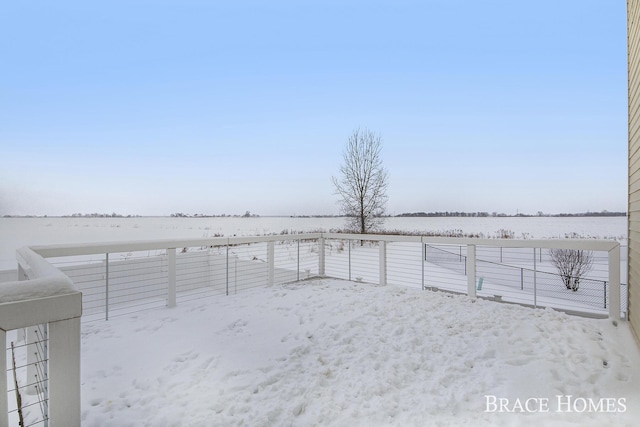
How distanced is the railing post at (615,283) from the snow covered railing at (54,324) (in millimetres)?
4224

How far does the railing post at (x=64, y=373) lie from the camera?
982mm

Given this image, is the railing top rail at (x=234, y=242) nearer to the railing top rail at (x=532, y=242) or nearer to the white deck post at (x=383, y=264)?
the railing top rail at (x=532, y=242)

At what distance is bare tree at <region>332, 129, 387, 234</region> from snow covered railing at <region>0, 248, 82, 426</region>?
10.0 m

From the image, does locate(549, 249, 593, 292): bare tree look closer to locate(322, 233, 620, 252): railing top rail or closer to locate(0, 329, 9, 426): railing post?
locate(322, 233, 620, 252): railing top rail

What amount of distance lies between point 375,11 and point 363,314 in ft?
19.1

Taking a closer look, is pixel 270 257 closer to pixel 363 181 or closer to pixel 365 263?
pixel 365 263

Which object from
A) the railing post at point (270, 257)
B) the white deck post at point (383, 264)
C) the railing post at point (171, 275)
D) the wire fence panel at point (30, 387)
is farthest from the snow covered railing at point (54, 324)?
the white deck post at point (383, 264)

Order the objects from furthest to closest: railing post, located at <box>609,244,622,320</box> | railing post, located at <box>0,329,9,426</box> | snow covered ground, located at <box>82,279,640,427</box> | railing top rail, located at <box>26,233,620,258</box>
A: railing post, located at <box>609,244,622,320</box> < railing top rail, located at <box>26,233,620,258</box> < snow covered ground, located at <box>82,279,640,427</box> < railing post, located at <box>0,329,9,426</box>

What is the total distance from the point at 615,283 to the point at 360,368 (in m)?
2.77

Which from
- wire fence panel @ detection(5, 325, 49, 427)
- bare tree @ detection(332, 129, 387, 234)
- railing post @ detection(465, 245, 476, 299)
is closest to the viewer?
wire fence panel @ detection(5, 325, 49, 427)

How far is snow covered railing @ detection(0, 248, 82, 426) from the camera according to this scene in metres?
0.92

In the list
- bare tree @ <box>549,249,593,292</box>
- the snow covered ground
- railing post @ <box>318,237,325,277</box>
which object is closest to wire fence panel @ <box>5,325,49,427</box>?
the snow covered ground

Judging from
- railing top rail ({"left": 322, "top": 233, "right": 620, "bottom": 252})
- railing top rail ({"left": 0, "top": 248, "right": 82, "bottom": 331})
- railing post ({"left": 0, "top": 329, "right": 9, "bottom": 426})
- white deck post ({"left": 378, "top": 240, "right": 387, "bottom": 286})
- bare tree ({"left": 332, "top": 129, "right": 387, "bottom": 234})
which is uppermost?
bare tree ({"left": 332, "top": 129, "right": 387, "bottom": 234})

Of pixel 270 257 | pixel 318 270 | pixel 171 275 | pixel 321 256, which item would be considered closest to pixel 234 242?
pixel 270 257
